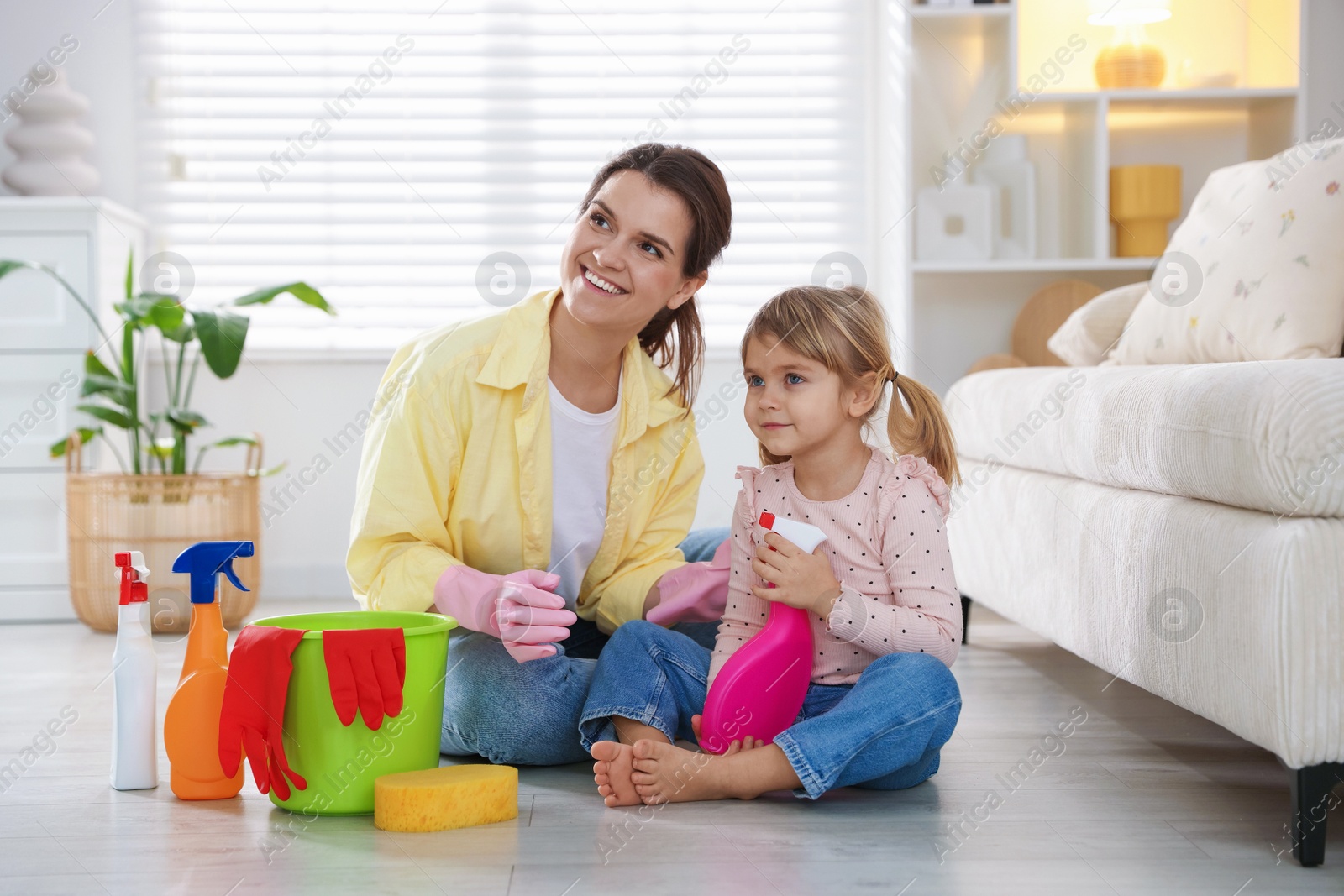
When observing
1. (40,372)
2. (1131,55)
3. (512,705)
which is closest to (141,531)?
(40,372)

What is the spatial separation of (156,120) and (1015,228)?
212 centimetres

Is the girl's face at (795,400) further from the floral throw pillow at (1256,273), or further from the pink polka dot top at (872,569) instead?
the floral throw pillow at (1256,273)

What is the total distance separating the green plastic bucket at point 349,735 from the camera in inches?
49.1


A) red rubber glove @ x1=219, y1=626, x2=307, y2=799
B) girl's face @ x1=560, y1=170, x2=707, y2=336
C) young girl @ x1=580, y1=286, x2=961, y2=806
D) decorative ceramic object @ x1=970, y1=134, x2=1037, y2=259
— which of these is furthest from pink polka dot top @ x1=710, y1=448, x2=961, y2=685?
decorative ceramic object @ x1=970, y1=134, x2=1037, y2=259

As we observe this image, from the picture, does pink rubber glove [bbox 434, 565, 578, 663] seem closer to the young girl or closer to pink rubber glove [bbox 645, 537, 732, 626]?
the young girl

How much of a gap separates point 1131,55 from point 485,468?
79.6 inches

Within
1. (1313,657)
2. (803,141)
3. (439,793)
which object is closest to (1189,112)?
(803,141)

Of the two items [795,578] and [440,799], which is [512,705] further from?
[795,578]

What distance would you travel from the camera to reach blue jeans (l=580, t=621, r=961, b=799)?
1.27 meters

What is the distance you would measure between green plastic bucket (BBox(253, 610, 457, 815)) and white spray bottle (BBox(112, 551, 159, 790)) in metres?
0.18

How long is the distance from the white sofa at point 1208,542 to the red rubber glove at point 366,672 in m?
0.83

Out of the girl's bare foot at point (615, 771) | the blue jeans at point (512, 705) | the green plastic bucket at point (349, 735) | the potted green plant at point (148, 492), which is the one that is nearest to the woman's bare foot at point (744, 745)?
the girl's bare foot at point (615, 771)

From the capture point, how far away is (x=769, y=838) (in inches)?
46.7

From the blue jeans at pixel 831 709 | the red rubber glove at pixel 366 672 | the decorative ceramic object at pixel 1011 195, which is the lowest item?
the blue jeans at pixel 831 709
